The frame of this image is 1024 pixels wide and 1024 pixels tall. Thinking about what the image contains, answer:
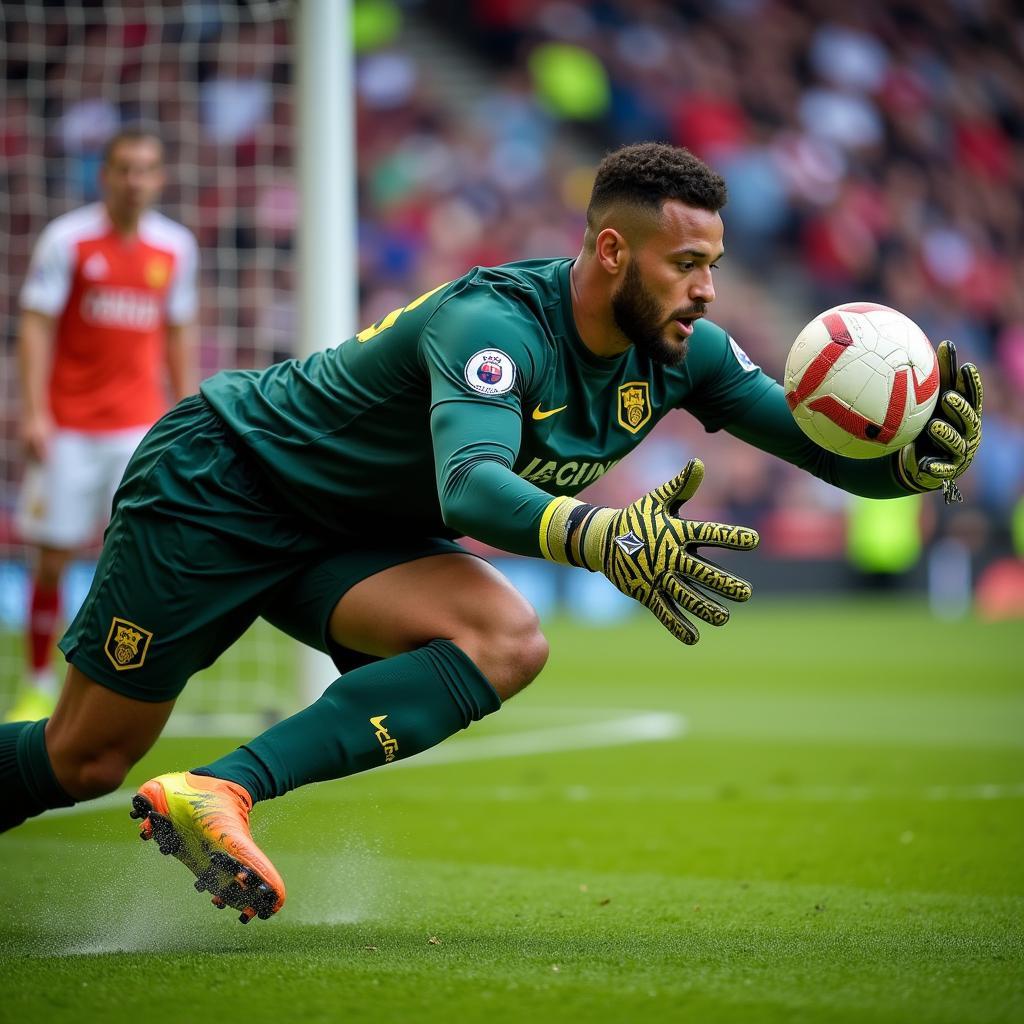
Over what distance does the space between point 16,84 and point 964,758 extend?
6.34 meters

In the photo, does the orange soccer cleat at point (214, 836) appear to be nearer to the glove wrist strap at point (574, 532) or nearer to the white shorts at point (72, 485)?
the glove wrist strap at point (574, 532)

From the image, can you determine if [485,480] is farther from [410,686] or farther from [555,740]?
→ [555,740]

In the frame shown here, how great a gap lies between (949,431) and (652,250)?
2.75ft

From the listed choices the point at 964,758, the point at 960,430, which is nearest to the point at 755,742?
the point at 964,758

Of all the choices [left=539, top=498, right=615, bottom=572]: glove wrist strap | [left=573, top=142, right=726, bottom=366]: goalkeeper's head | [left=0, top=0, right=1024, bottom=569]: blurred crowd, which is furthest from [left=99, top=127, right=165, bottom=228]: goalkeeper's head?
[left=0, top=0, right=1024, bottom=569]: blurred crowd

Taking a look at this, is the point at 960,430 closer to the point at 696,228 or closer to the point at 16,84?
the point at 696,228

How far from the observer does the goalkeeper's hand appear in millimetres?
3650

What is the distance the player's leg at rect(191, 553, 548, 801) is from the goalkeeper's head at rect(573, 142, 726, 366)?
2.22 feet

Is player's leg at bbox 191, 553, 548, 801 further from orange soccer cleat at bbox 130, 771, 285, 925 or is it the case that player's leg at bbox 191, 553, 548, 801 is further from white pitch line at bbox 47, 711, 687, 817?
white pitch line at bbox 47, 711, 687, 817

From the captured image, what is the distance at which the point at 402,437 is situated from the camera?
3.64m

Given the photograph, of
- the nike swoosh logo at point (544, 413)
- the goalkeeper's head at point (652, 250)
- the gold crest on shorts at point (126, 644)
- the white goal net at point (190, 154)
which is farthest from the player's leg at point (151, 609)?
the white goal net at point (190, 154)

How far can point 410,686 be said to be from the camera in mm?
3402

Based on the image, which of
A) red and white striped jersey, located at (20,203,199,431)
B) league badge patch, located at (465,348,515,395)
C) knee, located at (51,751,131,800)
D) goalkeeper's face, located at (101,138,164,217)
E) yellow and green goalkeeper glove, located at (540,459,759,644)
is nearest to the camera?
yellow and green goalkeeper glove, located at (540,459,759,644)

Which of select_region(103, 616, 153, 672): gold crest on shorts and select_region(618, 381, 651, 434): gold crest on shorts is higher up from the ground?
select_region(618, 381, 651, 434): gold crest on shorts
